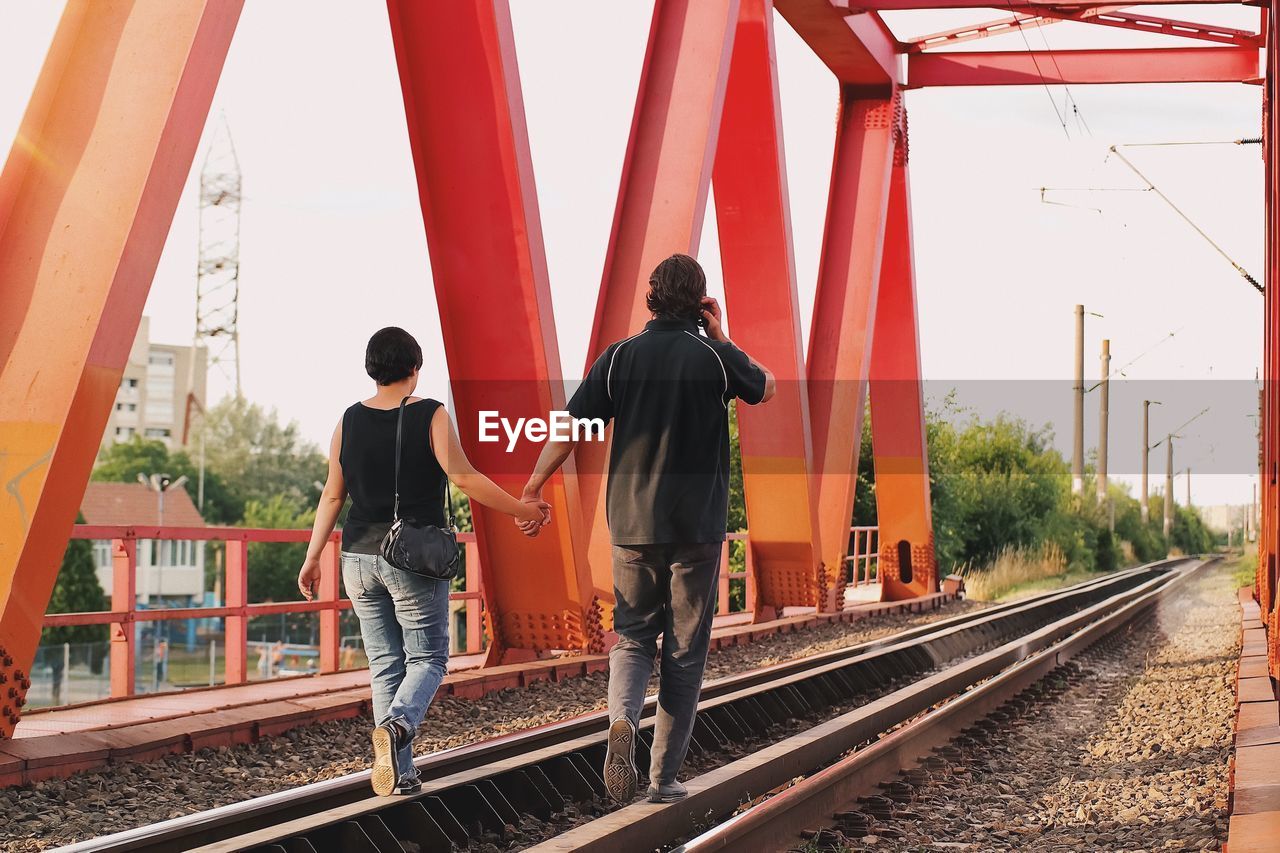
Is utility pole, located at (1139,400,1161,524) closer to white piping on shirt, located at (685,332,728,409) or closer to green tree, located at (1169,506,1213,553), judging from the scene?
green tree, located at (1169,506,1213,553)

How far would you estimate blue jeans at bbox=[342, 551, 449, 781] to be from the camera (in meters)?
4.39

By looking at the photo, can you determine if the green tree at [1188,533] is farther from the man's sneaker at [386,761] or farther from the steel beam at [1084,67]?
the man's sneaker at [386,761]

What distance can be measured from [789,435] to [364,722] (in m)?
7.49

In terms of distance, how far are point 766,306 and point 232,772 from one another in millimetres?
8641

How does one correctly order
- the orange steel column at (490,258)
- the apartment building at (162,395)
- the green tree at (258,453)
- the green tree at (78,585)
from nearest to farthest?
the orange steel column at (490,258) → the green tree at (78,585) → the green tree at (258,453) → the apartment building at (162,395)

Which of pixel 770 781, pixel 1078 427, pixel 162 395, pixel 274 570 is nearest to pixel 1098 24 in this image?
pixel 770 781

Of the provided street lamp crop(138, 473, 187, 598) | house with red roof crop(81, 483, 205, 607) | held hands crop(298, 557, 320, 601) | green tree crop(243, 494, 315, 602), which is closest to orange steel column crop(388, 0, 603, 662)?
held hands crop(298, 557, 320, 601)

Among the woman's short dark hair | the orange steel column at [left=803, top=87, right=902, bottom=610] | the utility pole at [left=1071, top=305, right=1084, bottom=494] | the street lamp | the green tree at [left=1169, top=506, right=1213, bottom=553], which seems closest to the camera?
the woman's short dark hair

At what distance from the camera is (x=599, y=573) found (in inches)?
373

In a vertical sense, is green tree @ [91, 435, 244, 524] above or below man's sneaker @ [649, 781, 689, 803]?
above

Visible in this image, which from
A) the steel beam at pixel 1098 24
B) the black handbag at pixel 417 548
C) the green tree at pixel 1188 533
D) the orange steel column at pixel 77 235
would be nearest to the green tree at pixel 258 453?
the green tree at pixel 1188 533

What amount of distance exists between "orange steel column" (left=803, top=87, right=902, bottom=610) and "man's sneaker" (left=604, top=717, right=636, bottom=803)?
10521 mm

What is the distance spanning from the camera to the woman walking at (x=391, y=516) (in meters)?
4.38

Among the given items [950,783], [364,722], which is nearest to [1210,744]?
[950,783]
